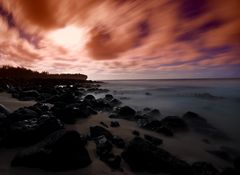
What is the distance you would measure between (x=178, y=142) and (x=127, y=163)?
9.43 ft

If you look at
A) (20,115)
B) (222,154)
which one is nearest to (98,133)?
(20,115)

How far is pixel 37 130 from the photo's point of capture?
4781 mm

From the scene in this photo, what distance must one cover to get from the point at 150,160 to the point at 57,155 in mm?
2169

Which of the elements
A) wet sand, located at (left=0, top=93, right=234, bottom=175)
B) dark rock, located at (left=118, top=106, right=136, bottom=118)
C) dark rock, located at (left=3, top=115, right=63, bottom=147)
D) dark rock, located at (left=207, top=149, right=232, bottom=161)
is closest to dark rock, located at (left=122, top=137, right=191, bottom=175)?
wet sand, located at (left=0, top=93, right=234, bottom=175)

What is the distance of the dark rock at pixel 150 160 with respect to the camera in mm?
3890

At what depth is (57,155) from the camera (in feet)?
12.1

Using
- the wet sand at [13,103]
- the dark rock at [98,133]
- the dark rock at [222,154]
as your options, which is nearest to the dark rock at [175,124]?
the dark rock at [222,154]

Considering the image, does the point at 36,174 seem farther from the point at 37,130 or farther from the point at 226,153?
the point at 226,153

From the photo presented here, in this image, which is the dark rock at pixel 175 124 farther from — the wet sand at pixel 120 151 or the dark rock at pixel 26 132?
the dark rock at pixel 26 132

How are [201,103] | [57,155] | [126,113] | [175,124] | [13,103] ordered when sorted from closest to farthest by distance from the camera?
1. [57,155]
2. [175,124]
3. [126,113]
4. [13,103]
5. [201,103]

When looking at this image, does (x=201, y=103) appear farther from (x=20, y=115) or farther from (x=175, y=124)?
(x=20, y=115)

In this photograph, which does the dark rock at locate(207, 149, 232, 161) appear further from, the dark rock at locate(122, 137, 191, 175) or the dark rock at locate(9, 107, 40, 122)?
the dark rock at locate(9, 107, 40, 122)

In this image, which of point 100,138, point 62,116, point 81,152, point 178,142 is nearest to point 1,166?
point 81,152

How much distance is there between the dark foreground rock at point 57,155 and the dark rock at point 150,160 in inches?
41.3
